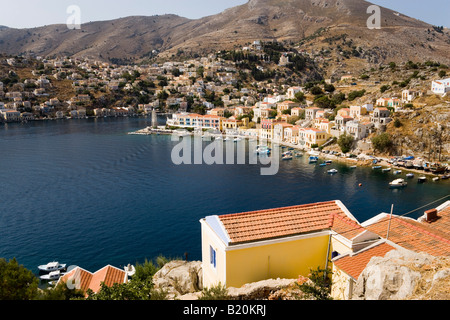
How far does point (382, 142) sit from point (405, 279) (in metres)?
36.1

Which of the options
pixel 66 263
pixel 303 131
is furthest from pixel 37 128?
pixel 66 263

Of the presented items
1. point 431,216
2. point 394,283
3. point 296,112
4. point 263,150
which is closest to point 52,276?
point 394,283

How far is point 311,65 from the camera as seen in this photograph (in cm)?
10656

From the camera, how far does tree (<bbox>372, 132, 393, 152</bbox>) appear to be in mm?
36906

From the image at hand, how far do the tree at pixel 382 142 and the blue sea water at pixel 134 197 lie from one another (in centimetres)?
534

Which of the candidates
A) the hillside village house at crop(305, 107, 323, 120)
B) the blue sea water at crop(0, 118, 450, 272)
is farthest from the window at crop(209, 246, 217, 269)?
the hillside village house at crop(305, 107, 323, 120)

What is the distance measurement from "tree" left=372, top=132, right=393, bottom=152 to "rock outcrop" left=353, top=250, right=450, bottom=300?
34972mm

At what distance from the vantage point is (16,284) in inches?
314

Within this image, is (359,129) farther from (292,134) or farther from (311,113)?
(311,113)

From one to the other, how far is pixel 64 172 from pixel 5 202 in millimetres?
8695

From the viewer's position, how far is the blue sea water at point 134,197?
17922mm

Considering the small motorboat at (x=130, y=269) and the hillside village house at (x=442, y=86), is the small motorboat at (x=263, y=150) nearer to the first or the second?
the hillside village house at (x=442, y=86)

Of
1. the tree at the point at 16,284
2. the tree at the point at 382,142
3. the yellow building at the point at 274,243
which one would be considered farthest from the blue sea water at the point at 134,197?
the yellow building at the point at 274,243

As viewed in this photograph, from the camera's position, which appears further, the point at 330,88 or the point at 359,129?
the point at 330,88
